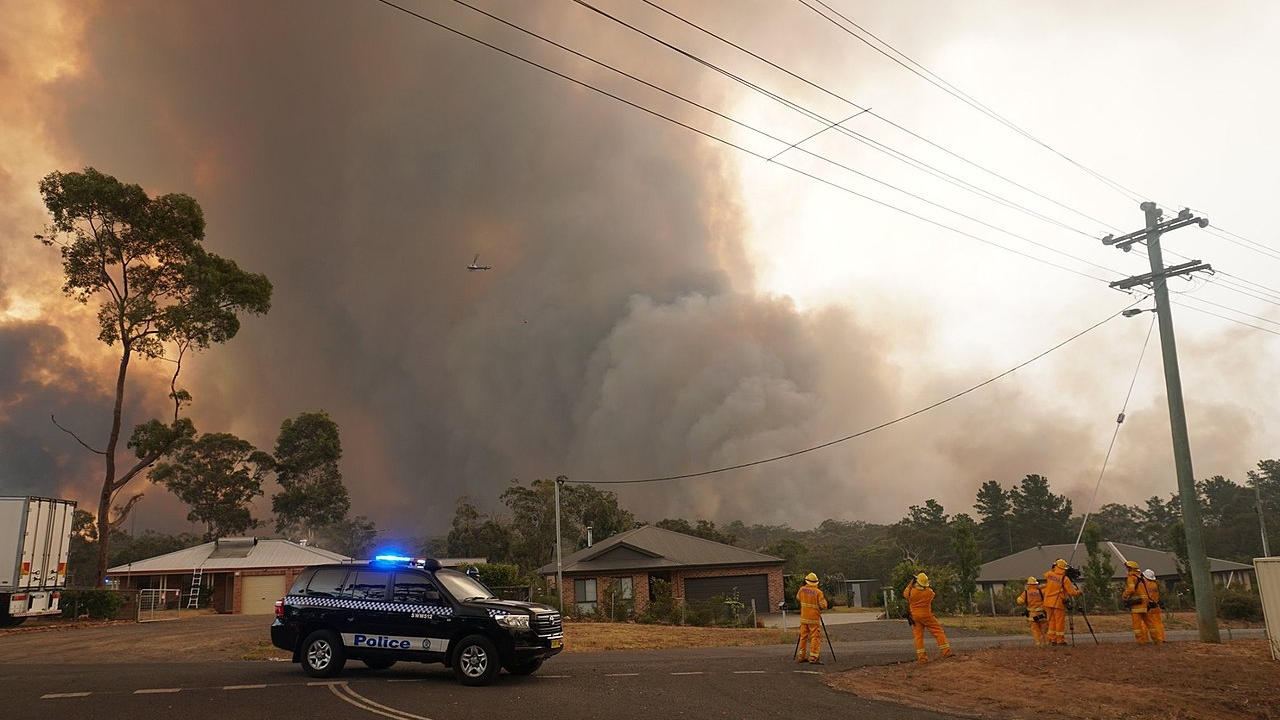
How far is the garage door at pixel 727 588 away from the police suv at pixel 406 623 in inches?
1119

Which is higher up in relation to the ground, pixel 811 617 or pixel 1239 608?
pixel 811 617

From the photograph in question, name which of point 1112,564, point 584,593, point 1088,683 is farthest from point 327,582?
point 1112,564

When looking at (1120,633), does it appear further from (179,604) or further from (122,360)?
(179,604)

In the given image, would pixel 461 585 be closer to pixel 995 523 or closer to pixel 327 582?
pixel 327 582

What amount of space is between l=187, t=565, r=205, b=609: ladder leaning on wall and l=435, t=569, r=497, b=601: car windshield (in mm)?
40404

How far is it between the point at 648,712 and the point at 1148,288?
1996 cm

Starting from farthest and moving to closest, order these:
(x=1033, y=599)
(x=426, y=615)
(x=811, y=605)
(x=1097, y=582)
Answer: (x=1097, y=582) < (x=1033, y=599) < (x=811, y=605) < (x=426, y=615)

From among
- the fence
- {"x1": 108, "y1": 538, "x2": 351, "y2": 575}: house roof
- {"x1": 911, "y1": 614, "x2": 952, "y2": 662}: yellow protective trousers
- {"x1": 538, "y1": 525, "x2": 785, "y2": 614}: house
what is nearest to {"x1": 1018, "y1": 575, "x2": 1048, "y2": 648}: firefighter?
{"x1": 911, "y1": 614, "x2": 952, "y2": 662}: yellow protective trousers

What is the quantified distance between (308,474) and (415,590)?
6938 centimetres

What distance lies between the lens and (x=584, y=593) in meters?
41.7

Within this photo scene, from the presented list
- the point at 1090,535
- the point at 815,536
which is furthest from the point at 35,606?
the point at 815,536

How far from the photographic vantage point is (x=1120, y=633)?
979 inches

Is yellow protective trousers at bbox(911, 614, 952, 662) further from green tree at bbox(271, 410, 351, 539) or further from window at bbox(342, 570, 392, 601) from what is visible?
green tree at bbox(271, 410, 351, 539)

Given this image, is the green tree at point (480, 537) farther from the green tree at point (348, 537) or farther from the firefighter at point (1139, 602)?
the firefighter at point (1139, 602)
